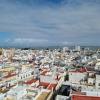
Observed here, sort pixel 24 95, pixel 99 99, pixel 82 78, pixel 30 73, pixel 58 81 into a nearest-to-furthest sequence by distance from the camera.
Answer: pixel 99 99
pixel 24 95
pixel 58 81
pixel 82 78
pixel 30 73

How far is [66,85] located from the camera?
15.5 meters

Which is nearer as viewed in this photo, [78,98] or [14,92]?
[78,98]

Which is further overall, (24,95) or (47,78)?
(47,78)

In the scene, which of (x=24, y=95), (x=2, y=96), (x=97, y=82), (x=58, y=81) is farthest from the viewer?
(x=58, y=81)

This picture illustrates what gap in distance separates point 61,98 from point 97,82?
707 centimetres

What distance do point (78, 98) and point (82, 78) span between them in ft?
30.3

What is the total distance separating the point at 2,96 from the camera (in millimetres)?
11164

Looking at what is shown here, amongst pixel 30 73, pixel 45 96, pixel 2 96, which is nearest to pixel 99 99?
pixel 45 96

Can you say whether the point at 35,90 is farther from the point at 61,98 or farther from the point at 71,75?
the point at 71,75

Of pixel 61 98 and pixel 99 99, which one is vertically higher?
pixel 99 99

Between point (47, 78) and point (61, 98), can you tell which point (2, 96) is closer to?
point (61, 98)

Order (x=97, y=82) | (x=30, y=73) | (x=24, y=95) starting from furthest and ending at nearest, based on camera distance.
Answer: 1. (x=30, y=73)
2. (x=97, y=82)
3. (x=24, y=95)

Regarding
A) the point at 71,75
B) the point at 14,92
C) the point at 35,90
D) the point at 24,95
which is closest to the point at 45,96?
the point at 35,90

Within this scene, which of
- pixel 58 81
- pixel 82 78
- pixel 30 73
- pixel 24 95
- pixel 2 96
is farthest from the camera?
pixel 30 73
